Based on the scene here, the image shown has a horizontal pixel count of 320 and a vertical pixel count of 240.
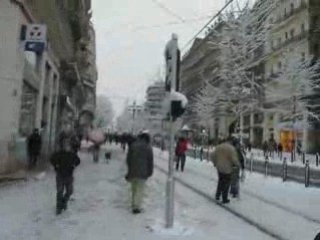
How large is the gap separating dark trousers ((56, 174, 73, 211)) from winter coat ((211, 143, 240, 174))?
13.8 feet

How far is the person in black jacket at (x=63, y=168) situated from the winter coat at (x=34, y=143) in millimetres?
13551

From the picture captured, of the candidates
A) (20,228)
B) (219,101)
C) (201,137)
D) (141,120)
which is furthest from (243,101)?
(141,120)

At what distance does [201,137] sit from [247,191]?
7055cm

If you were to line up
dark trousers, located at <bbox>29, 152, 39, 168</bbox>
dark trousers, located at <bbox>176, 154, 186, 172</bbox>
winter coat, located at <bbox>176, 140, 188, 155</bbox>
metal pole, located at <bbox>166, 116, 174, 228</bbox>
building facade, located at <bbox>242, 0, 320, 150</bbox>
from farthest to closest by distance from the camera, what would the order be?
building facade, located at <bbox>242, 0, 320, 150</bbox>
dark trousers, located at <bbox>176, 154, 186, 172</bbox>
winter coat, located at <bbox>176, 140, 188, 155</bbox>
dark trousers, located at <bbox>29, 152, 39, 168</bbox>
metal pole, located at <bbox>166, 116, 174, 228</bbox>

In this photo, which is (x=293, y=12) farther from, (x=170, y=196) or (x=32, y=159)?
(x=170, y=196)

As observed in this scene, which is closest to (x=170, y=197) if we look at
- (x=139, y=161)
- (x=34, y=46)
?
(x=139, y=161)

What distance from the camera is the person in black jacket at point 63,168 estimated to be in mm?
13203

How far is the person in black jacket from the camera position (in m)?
13.2

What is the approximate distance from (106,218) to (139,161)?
156 centimetres

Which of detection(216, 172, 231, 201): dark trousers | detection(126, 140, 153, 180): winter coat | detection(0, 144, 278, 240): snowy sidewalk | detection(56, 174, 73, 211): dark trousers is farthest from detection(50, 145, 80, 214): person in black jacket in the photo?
detection(216, 172, 231, 201): dark trousers

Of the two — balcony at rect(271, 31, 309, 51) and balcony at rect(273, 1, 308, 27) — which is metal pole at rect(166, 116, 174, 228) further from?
balcony at rect(273, 1, 308, 27)

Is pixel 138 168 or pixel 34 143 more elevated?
pixel 34 143

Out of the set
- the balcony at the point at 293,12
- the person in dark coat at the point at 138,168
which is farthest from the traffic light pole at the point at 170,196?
the balcony at the point at 293,12

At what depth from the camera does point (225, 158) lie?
16047 mm
